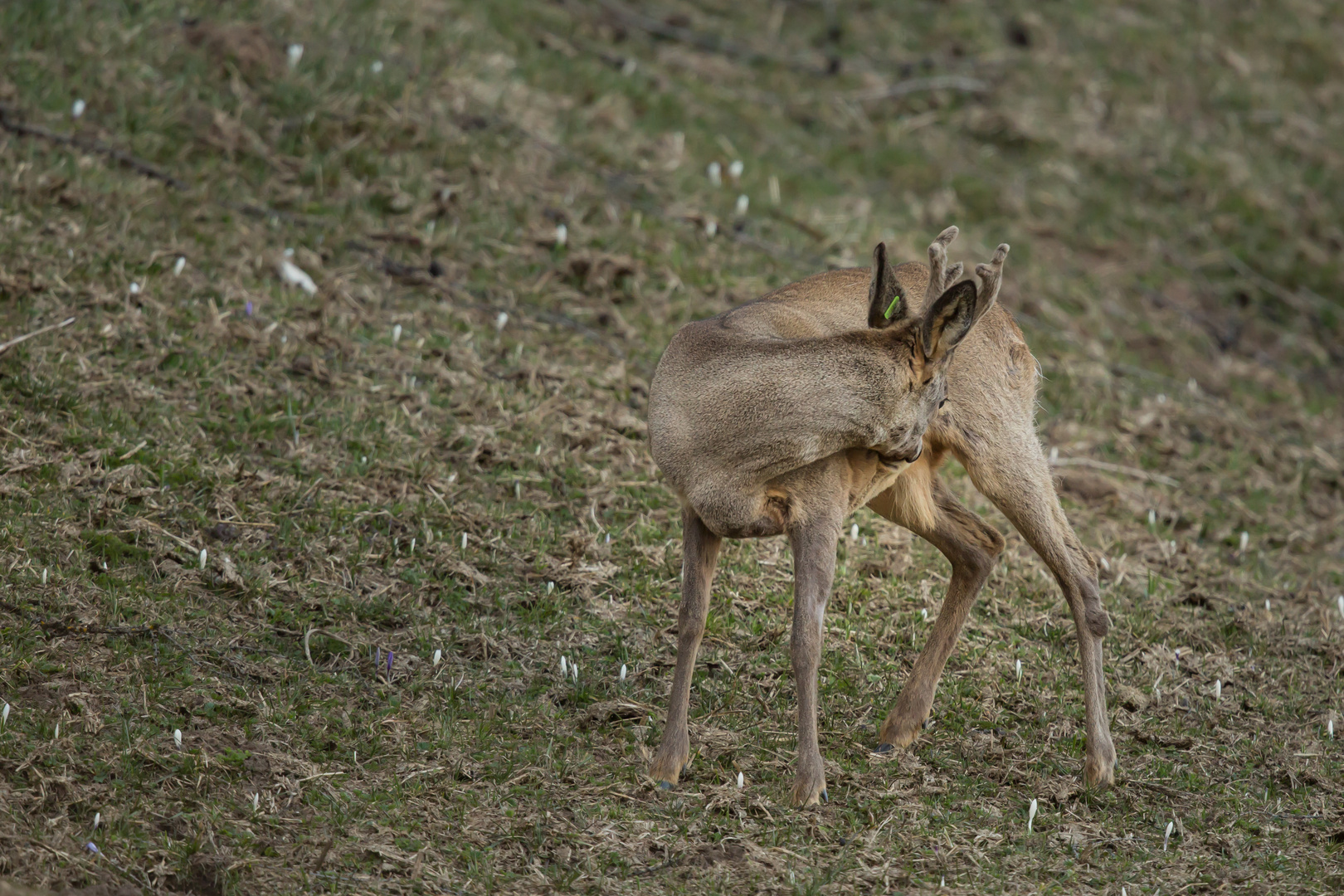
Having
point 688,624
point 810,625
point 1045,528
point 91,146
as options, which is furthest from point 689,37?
point 810,625

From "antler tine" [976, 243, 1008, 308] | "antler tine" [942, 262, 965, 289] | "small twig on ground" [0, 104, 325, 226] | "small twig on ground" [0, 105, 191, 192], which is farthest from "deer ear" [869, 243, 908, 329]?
"small twig on ground" [0, 105, 191, 192]

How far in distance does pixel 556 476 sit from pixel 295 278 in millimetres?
2123

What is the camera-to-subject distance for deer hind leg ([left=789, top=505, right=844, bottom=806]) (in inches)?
195

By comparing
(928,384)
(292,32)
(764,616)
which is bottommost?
(764,616)

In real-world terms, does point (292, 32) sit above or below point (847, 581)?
above

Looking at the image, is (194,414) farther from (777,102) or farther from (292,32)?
(777,102)

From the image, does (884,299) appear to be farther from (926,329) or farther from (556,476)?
(556,476)

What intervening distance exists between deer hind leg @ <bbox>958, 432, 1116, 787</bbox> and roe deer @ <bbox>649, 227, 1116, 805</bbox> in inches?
0.4

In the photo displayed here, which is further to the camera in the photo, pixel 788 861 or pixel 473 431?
pixel 473 431

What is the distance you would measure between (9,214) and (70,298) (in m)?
0.94

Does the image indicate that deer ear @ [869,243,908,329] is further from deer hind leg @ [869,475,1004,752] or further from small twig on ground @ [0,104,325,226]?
small twig on ground @ [0,104,325,226]

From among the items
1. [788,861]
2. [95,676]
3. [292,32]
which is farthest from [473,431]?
[292,32]

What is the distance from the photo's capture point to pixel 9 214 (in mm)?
7672

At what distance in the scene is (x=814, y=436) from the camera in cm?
495
